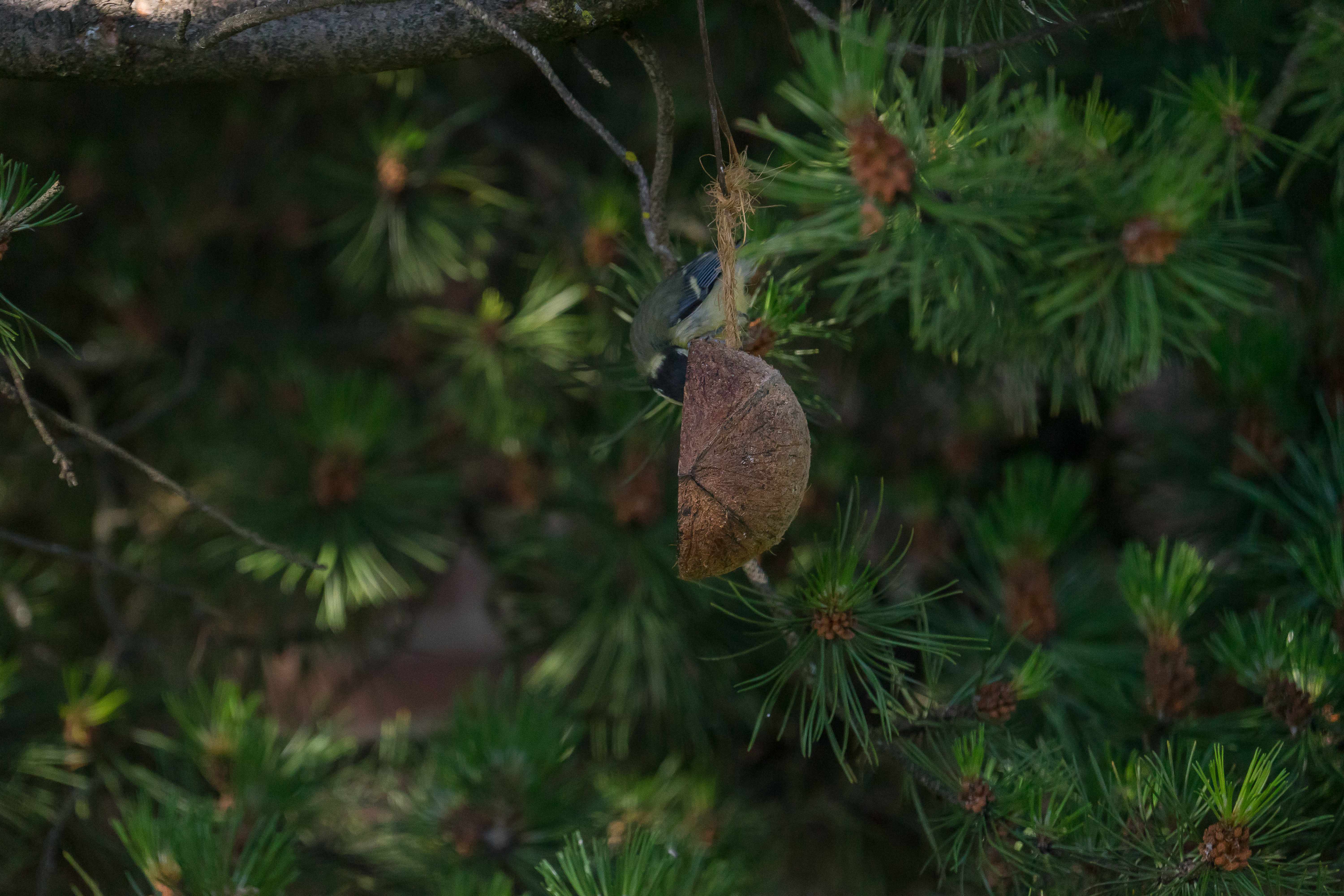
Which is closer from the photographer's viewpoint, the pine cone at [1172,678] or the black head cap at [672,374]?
the black head cap at [672,374]

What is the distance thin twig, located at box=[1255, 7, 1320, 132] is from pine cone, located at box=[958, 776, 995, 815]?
1.26ft

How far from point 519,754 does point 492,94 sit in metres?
0.59

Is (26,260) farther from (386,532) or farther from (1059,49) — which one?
(1059,49)

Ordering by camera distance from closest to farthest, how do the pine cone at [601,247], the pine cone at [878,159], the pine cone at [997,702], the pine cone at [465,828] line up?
the pine cone at [878,159] → the pine cone at [997,702] → the pine cone at [465,828] → the pine cone at [601,247]

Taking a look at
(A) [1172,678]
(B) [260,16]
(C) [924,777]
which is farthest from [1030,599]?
(B) [260,16]

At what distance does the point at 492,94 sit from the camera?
0.90m

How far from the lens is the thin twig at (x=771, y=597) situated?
17.9 inches

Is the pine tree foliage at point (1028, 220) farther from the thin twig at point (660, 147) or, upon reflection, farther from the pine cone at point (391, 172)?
the pine cone at point (391, 172)

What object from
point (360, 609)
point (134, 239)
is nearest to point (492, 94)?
point (134, 239)

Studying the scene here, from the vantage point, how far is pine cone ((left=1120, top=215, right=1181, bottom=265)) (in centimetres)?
45

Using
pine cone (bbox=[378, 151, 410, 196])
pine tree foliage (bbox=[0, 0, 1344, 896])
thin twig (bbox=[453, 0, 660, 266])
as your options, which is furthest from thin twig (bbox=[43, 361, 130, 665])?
thin twig (bbox=[453, 0, 660, 266])

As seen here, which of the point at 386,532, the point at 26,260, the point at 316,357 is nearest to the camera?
the point at 386,532

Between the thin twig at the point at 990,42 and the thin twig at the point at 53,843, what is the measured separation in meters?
0.66

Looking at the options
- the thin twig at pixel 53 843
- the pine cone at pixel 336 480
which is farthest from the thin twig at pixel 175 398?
the thin twig at pixel 53 843
